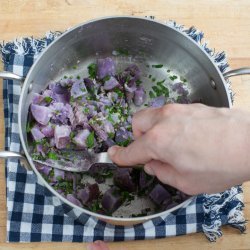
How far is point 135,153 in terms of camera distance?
0.57 m

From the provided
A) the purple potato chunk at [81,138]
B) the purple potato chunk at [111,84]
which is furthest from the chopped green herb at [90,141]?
the purple potato chunk at [111,84]

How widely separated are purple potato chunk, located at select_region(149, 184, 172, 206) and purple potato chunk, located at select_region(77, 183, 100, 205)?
0.10 m

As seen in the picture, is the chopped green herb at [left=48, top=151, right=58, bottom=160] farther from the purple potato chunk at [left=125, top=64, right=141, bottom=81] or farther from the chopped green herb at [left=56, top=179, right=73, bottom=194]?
the purple potato chunk at [left=125, top=64, right=141, bottom=81]

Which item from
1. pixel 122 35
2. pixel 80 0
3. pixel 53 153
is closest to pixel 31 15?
pixel 80 0

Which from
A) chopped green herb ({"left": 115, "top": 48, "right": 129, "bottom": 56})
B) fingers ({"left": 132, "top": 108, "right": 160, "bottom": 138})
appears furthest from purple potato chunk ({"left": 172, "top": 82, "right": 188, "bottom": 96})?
fingers ({"left": 132, "top": 108, "right": 160, "bottom": 138})

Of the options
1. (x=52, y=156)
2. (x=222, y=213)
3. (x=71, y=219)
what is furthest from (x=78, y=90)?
(x=222, y=213)

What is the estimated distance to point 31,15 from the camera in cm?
93

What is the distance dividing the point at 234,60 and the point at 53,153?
43 centimetres

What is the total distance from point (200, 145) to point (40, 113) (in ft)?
1.24

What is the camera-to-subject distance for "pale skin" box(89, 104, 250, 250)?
517 mm

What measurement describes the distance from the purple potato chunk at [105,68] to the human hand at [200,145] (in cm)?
33

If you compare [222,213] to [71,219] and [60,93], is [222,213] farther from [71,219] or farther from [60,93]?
[60,93]

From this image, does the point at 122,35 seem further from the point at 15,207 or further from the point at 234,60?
the point at 15,207

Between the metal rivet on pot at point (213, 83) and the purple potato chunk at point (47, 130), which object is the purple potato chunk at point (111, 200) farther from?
the metal rivet on pot at point (213, 83)
